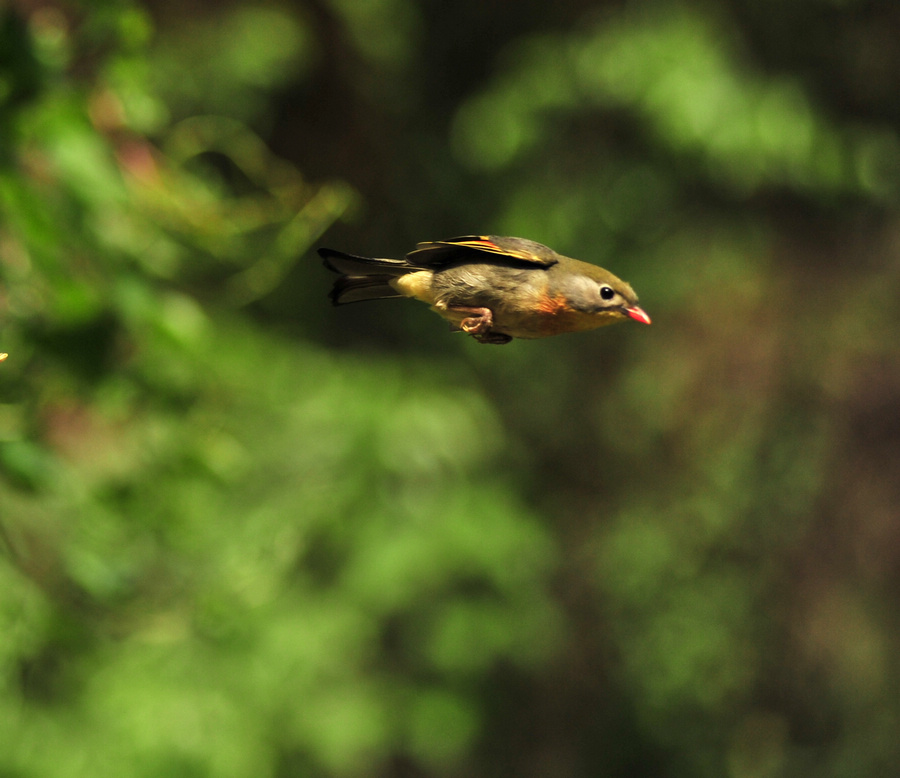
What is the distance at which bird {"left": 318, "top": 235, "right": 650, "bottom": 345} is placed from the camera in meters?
0.72

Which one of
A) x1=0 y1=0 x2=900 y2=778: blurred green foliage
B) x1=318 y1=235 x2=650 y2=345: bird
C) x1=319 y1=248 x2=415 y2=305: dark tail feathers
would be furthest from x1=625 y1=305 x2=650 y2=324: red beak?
x1=0 y1=0 x2=900 y2=778: blurred green foliage

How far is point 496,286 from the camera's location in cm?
79

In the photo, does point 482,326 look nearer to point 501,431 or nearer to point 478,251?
point 478,251

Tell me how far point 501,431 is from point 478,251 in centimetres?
460

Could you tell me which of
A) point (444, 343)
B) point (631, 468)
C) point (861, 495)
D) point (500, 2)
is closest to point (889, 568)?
point (861, 495)

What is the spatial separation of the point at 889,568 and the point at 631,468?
5.21ft

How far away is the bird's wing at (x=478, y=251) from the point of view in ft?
2.59

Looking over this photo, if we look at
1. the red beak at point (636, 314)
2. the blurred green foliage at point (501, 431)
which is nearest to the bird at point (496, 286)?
the red beak at point (636, 314)

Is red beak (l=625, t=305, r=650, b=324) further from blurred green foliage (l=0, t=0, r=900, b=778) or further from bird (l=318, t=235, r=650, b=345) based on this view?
blurred green foliage (l=0, t=0, r=900, b=778)

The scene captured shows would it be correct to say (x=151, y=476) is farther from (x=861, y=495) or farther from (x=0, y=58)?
(x=861, y=495)

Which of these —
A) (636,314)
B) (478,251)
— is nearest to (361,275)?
(478,251)

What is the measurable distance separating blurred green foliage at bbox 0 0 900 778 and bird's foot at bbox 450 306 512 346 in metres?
1.50

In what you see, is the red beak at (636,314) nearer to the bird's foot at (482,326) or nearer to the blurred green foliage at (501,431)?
the bird's foot at (482,326)

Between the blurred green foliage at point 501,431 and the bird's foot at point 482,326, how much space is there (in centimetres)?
150
